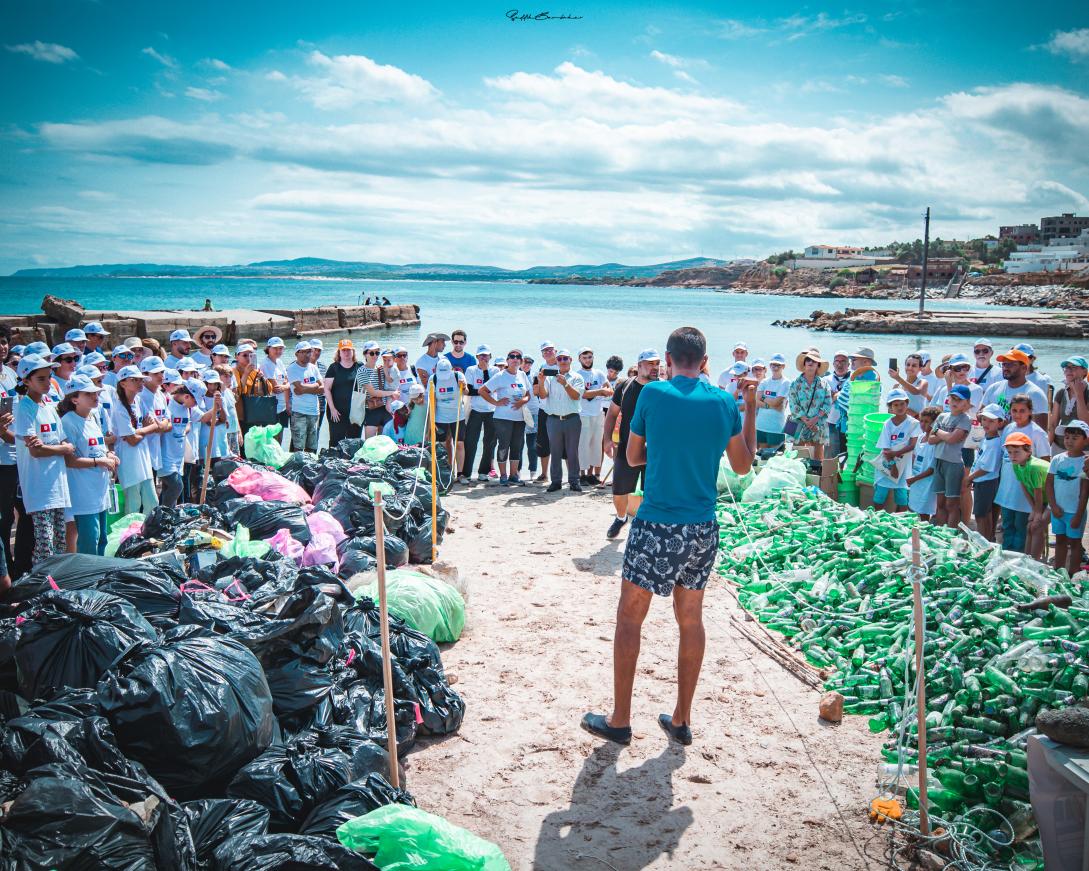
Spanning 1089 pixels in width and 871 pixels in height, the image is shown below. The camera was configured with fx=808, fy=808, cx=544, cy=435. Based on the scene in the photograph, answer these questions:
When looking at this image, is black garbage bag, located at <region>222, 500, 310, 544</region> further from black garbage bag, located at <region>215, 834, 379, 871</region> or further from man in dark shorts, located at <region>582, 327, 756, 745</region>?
black garbage bag, located at <region>215, 834, 379, 871</region>

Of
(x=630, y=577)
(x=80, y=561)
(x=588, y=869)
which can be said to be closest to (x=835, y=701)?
(x=630, y=577)

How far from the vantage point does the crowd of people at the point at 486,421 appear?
20.1 ft

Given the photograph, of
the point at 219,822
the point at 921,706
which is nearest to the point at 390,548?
the point at 219,822

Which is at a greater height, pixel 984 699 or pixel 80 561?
pixel 80 561

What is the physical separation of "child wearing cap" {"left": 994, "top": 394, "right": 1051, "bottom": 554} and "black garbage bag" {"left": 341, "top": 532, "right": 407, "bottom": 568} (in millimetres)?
5298

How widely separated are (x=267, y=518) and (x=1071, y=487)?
652 centimetres

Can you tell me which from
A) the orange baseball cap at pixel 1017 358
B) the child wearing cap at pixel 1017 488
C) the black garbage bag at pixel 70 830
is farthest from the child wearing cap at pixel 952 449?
the black garbage bag at pixel 70 830

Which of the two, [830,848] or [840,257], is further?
[840,257]

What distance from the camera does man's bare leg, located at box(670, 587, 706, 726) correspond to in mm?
4250

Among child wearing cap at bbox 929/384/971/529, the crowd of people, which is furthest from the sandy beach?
child wearing cap at bbox 929/384/971/529

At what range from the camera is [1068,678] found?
4.34 m

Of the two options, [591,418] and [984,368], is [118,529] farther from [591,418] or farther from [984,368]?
[984,368]

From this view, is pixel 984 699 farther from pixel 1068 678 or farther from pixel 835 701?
pixel 835 701

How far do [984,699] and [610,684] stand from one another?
2.12 meters
